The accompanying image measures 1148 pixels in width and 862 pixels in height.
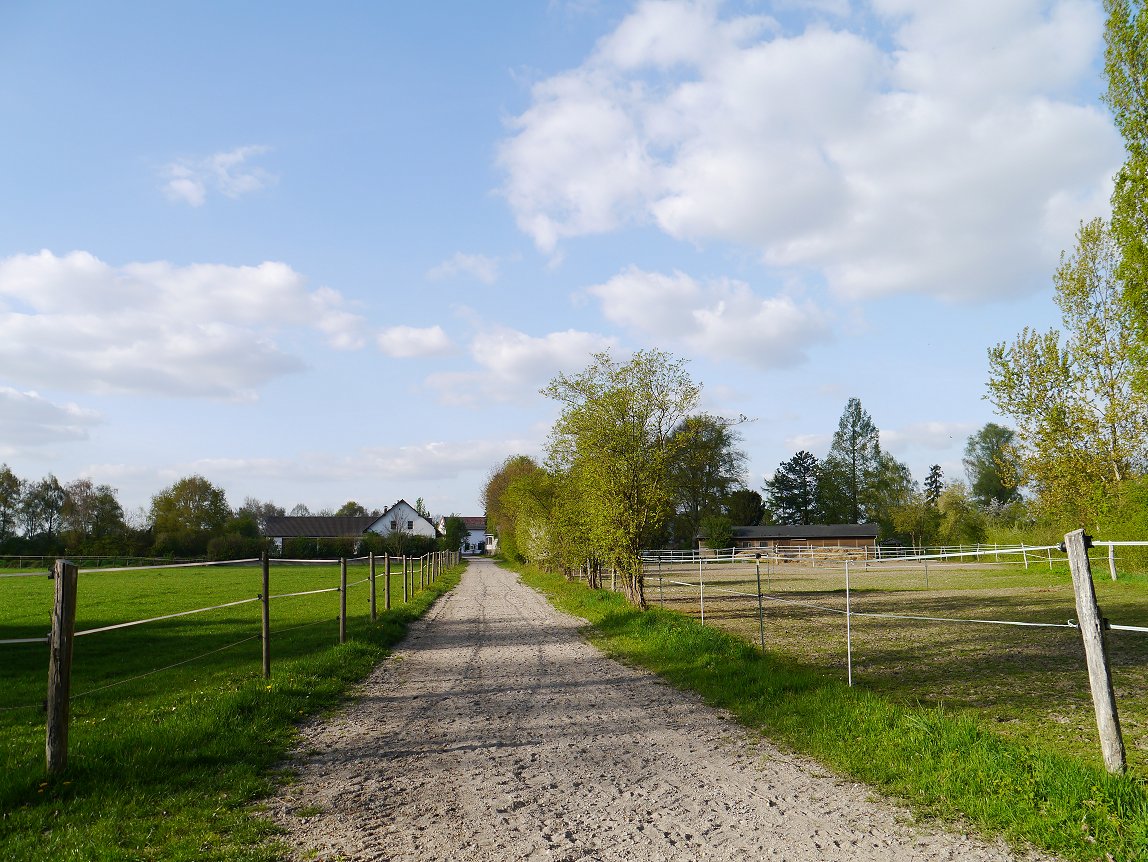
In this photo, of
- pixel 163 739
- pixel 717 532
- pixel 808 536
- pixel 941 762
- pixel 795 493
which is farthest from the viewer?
pixel 795 493

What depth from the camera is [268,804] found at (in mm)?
4883

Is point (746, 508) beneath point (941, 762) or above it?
above

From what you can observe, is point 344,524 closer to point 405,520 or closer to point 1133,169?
point 405,520

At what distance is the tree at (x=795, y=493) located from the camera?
99875mm

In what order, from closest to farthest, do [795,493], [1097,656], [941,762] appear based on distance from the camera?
1. [1097,656]
2. [941,762]
3. [795,493]

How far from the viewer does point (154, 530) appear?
71.6 m

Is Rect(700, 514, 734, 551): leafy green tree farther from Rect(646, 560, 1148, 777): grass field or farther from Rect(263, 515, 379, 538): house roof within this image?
Rect(263, 515, 379, 538): house roof

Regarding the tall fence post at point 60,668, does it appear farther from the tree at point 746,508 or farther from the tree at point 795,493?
the tree at point 795,493

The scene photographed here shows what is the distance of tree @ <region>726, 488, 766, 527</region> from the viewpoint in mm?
85000

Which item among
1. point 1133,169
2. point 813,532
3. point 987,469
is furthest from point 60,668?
point 987,469

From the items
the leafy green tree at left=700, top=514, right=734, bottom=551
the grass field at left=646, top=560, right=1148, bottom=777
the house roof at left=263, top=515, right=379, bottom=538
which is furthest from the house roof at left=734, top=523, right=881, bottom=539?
the house roof at left=263, top=515, right=379, bottom=538

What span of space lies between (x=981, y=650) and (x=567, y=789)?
9.73 m

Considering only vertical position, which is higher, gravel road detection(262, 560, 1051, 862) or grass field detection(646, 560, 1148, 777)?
gravel road detection(262, 560, 1051, 862)

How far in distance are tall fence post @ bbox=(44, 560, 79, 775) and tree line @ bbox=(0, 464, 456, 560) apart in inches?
2235
